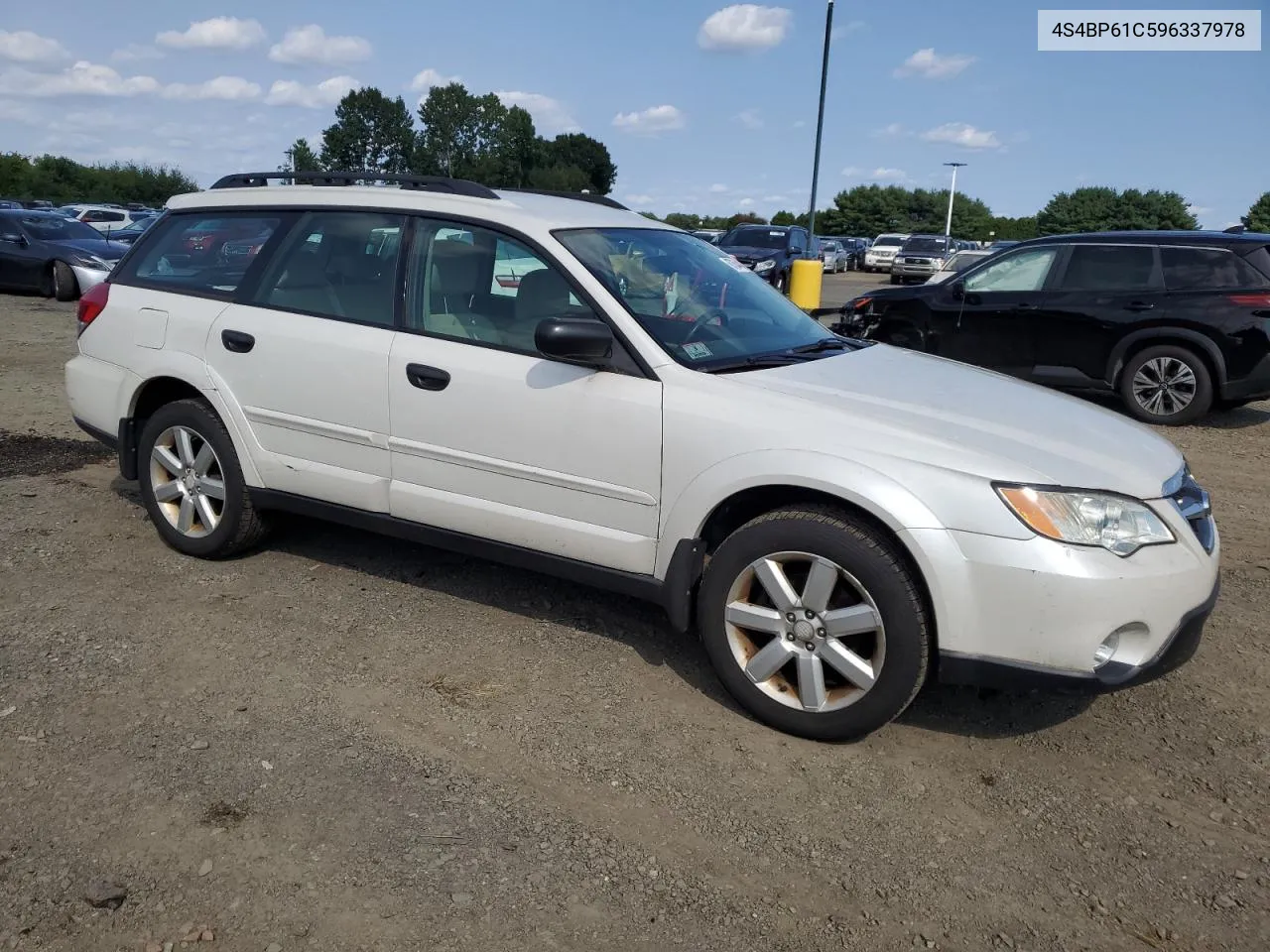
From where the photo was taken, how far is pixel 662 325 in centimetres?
390

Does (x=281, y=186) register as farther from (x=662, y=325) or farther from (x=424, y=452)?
(x=662, y=325)

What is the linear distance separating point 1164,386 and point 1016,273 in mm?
1665

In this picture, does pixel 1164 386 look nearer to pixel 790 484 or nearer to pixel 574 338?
pixel 790 484

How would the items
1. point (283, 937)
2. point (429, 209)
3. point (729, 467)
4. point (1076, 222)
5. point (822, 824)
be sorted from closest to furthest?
point (283, 937)
point (822, 824)
point (729, 467)
point (429, 209)
point (1076, 222)

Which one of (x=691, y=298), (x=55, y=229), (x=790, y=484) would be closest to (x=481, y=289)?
(x=691, y=298)

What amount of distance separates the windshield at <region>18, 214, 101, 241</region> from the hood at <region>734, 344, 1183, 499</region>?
16.9 metres

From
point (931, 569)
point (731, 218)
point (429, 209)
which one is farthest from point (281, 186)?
point (731, 218)

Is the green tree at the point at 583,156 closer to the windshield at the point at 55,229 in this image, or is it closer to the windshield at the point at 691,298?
the windshield at the point at 55,229

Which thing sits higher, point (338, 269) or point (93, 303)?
point (338, 269)

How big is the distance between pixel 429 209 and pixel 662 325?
117 cm

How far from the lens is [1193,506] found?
11.7 feet

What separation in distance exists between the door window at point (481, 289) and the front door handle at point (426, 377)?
161mm

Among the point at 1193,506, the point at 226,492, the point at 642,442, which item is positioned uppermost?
the point at 642,442

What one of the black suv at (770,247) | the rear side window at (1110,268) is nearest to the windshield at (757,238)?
the black suv at (770,247)
